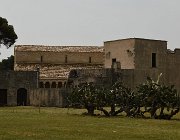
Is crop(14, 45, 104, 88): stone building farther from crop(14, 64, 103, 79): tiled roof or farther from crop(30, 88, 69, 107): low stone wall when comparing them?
crop(30, 88, 69, 107): low stone wall

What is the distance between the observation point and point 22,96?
55531 millimetres

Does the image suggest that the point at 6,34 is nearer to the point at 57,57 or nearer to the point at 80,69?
the point at 57,57

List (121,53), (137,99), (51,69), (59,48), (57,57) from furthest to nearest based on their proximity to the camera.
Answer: (59,48) < (57,57) < (51,69) < (121,53) < (137,99)

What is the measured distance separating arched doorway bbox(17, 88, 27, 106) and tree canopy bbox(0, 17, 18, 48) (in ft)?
53.5

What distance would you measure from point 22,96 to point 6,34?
17.7m

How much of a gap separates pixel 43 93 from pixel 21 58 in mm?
12799

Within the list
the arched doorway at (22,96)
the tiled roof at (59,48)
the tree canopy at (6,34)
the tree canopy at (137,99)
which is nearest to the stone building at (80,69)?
the arched doorway at (22,96)

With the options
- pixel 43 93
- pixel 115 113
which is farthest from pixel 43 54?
pixel 115 113

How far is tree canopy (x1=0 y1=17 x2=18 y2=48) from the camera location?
69188 mm

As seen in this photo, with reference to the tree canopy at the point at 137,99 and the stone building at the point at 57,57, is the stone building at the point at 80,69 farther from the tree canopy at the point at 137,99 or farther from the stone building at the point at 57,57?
the tree canopy at the point at 137,99

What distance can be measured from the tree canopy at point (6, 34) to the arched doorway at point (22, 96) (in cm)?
1631

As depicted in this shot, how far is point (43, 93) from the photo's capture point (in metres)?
52.6

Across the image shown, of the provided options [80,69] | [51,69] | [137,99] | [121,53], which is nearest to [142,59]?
[121,53]

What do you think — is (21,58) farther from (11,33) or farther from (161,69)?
(161,69)
